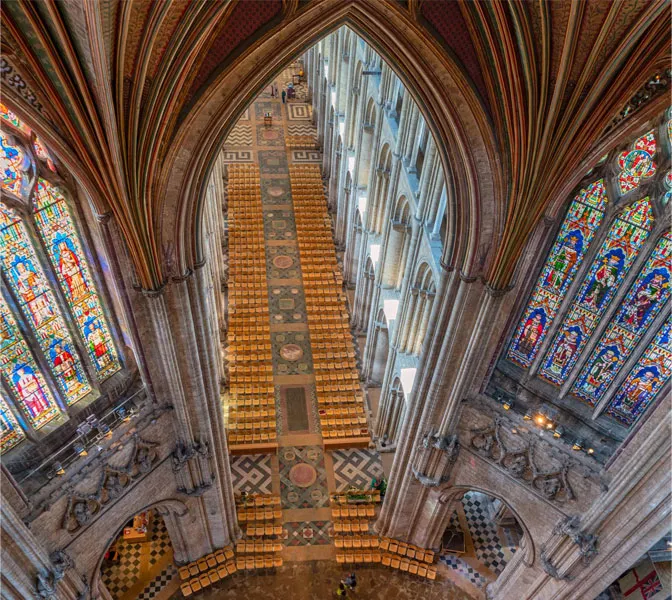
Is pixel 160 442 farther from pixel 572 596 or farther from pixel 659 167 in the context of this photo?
pixel 659 167

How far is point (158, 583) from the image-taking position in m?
21.3

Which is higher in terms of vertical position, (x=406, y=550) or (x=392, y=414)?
(x=392, y=414)

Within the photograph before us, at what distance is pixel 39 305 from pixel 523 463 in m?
13.5

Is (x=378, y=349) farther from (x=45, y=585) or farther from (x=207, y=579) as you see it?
(x=45, y=585)

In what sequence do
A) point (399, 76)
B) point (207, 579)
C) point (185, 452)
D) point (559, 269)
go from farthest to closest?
1. point (207, 579)
2. point (185, 452)
3. point (559, 269)
4. point (399, 76)

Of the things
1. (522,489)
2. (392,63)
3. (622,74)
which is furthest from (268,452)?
(622,74)

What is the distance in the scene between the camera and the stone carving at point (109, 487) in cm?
1479

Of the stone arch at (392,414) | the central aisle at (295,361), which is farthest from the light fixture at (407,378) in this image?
the central aisle at (295,361)

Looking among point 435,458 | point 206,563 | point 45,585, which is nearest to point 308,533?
point 206,563

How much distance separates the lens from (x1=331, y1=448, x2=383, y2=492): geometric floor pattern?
2461 cm

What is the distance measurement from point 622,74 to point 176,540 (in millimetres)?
19646

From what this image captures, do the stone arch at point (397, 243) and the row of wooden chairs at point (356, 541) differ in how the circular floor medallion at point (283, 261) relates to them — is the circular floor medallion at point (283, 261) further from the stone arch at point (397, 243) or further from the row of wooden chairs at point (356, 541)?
the row of wooden chairs at point (356, 541)

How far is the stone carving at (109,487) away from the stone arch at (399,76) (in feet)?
19.1

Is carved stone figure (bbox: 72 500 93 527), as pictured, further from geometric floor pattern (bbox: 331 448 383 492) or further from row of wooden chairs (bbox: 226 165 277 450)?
geometric floor pattern (bbox: 331 448 383 492)
